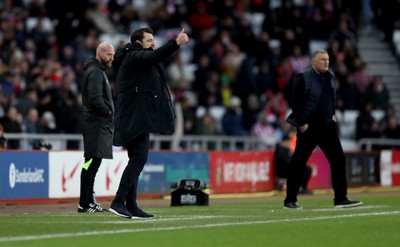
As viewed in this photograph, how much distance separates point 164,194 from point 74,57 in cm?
484

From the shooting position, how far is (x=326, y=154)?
17984 mm

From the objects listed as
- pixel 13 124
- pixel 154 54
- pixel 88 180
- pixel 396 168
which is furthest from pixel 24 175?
pixel 396 168

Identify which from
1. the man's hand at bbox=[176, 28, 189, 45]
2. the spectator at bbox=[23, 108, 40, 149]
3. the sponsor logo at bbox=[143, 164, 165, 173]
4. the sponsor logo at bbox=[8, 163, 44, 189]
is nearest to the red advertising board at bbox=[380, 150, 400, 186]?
the sponsor logo at bbox=[143, 164, 165, 173]

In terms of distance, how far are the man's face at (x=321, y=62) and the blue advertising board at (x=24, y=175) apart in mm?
5527

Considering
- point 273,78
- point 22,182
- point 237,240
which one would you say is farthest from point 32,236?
point 273,78

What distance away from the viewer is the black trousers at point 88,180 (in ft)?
55.5

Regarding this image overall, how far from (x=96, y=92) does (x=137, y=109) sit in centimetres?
237

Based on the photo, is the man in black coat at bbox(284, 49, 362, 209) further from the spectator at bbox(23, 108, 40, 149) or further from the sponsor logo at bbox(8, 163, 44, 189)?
the spectator at bbox(23, 108, 40, 149)

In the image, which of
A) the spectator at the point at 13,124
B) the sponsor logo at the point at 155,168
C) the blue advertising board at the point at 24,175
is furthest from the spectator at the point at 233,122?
the blue advertising board at the point at 24,175

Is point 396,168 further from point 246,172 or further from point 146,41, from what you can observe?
point 146,41

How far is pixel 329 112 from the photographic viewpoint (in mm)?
17891

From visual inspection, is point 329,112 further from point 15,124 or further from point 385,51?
point 385,51

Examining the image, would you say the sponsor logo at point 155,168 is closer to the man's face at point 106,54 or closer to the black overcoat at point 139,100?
the man's face at point 106,54

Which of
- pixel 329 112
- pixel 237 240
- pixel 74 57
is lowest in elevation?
pixel 237 240
